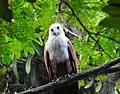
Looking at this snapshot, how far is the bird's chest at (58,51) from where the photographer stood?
2.44 meters

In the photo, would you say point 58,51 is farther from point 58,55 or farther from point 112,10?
point 112,10

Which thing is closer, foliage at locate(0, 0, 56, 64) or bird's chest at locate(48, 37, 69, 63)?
foliage at locate(0, 0, 56, 64)

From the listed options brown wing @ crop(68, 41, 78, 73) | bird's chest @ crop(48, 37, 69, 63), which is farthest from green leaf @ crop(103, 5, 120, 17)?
bird's chest @ crop(48, 37, 69, 63)

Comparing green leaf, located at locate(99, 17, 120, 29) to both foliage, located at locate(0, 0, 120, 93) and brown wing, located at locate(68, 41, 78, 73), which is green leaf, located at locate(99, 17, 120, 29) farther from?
brown wing, located at locate(68, 41, 78, 73)

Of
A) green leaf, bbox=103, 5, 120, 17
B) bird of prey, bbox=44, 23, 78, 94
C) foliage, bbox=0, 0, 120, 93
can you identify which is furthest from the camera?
bird of prey, bbox=44, 23, 78, 94

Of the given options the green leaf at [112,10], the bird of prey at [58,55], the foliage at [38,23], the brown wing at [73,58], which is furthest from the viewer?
the bird of prey at [58,55]

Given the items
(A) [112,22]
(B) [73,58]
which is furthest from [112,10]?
(B) [73,58]

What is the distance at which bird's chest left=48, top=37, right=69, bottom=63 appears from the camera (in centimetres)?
244

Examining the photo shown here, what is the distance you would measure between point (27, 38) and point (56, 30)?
1293 millimetres

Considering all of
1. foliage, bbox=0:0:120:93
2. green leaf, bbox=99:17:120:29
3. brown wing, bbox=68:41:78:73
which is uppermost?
green leaf, bbox=99:17:120:29

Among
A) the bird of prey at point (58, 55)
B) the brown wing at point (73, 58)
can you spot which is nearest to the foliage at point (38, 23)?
the brown wing at point (73, 58)

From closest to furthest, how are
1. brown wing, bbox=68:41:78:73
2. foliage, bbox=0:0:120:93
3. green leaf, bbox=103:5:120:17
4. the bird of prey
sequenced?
green leaf, bbox=103:5:120:17
foliage, bbox=0:0:120:93
brown wing, bbox=68:41:78:73
the bird of prey

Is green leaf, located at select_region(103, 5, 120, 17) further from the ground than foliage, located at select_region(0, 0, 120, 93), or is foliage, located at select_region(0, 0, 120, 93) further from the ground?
green leaf, located at select_region(103, 5, 120, 17)

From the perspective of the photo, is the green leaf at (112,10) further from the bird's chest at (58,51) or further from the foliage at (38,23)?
the bird's chest at (58,51)
